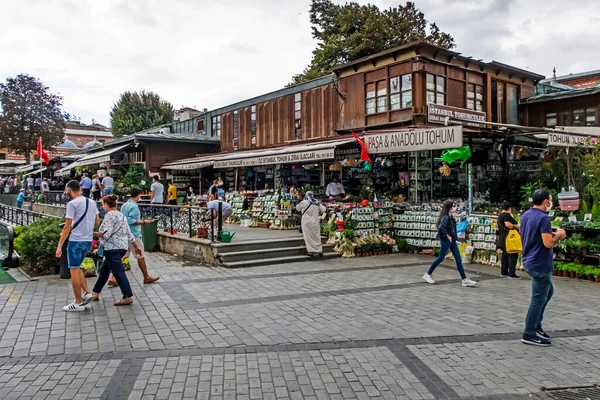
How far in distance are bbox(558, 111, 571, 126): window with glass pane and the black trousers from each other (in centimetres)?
1125

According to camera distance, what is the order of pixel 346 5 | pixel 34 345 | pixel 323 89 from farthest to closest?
pixel 346 5, pixel 323 89, pixel 34 345

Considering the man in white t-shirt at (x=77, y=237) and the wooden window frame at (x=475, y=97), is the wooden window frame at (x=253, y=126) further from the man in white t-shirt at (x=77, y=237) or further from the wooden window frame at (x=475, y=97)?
the man in white t-shirt at (x=77, y=237)

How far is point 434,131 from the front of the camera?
407 inches

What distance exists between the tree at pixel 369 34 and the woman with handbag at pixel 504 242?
16.9 meters

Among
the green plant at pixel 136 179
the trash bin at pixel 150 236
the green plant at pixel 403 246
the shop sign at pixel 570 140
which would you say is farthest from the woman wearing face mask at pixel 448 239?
the green plant at pixel 136 179

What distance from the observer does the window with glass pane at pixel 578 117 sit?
56.4 ft

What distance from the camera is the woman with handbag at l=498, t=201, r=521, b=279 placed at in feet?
29.3

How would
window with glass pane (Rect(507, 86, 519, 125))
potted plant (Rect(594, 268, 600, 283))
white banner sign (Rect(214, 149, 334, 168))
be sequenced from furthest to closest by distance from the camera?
window with glass pane (Rect(507, 86, 519, 125)) → white banner sign (Rect(214, 149, 334, 168)) → potted plant (Rect(594, 268, 600, 283))

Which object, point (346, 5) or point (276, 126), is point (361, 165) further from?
point (346, 5)

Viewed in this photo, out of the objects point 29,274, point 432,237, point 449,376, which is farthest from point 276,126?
point 449,376

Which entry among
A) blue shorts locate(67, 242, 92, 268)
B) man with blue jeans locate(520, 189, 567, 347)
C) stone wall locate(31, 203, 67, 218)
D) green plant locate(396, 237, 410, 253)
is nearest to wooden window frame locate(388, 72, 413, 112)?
green plant locate(396, 237, 410, 253)

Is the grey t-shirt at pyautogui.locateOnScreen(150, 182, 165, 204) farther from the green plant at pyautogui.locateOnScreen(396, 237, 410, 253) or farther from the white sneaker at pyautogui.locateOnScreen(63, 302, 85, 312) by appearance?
the white sneaker at pyautogui.locateOnScreen(63, 302, 85, 312)

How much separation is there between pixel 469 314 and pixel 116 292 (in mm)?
5571

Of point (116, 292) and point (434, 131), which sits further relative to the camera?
point (434, 131)
